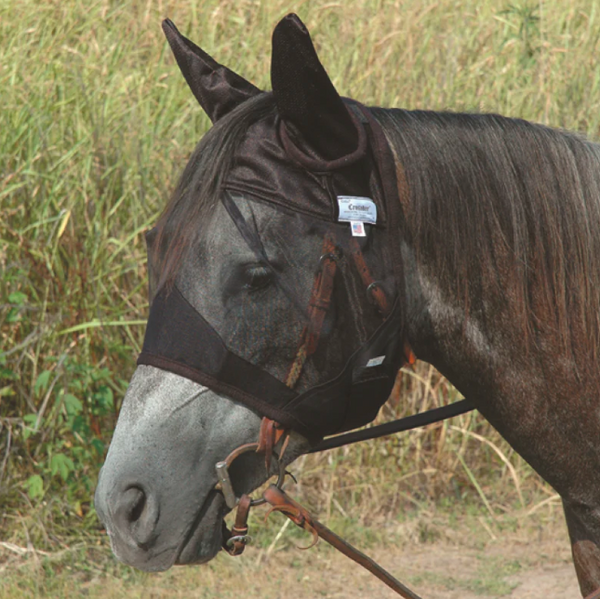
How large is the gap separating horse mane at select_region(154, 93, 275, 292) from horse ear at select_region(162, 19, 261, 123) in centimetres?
14

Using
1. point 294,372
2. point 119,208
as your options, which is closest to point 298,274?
point 294,372

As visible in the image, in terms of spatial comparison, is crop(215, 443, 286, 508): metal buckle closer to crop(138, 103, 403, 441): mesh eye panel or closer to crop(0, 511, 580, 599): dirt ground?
crop(138, 103, 403, 441): mesh eye panel

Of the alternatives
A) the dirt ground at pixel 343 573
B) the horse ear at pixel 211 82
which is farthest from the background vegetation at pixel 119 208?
the horse ear at pixel 211 82

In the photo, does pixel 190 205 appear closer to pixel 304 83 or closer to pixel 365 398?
pixel 304 83

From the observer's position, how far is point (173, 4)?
19.6ft

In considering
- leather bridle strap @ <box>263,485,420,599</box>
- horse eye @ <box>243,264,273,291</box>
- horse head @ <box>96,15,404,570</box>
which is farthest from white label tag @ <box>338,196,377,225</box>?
leather bridle strap @ <box>263,485,420,599</box>

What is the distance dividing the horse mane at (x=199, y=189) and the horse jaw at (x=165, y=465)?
0.75 feet

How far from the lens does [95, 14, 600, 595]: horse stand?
1587 millimetres

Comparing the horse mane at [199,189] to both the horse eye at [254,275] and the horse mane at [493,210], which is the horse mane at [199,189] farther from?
the horse eye at [254,275]

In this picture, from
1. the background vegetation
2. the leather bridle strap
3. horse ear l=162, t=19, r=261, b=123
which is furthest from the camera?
the background vegetation

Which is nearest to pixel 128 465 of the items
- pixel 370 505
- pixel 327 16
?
pixel 370 505

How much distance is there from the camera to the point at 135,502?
1.56 metres

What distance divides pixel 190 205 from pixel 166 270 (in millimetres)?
138

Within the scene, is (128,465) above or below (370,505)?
above
